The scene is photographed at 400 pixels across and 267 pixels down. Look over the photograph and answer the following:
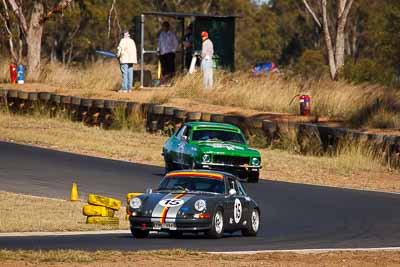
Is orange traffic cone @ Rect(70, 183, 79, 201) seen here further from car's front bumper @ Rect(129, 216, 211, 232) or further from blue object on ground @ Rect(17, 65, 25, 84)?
blue object on ground @ Rect(17, 65, 25, 84)

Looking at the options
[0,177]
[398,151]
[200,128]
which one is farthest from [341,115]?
[0,177]

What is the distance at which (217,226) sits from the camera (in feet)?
53.8

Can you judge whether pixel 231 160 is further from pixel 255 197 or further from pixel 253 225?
pixel 253 225

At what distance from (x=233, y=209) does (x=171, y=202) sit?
1067 millimetres

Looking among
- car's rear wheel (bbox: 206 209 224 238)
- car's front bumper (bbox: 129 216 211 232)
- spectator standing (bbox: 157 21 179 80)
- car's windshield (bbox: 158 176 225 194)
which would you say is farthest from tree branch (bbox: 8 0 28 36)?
car's front bumper (bbox: 129 216 211 232)

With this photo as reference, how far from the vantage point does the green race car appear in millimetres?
24250

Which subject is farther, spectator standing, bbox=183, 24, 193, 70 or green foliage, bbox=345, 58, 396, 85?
green foliage, bbox=345, 58, 396, 85

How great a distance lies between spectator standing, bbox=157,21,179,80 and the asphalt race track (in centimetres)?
1093

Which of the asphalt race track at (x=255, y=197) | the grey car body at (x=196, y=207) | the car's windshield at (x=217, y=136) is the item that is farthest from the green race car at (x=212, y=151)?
the grey car body at (x=196, y=207)

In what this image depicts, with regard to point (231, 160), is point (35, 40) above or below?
above

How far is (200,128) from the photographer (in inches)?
990

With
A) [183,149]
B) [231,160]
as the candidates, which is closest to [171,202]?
[231,160]

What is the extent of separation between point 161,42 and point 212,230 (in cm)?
2465

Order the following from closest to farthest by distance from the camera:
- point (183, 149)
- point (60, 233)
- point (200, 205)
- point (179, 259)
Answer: point (179, 259) → point (200, 205) → point (60, 233) → point (183, 149)
